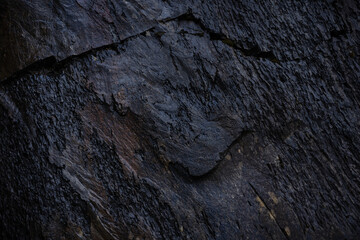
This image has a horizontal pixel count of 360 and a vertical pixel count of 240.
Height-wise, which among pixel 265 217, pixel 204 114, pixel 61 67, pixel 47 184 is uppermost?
pixel 61 67

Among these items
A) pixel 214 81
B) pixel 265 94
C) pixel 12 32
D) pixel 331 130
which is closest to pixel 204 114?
pixel 214 81

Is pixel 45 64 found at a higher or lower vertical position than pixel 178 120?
higher

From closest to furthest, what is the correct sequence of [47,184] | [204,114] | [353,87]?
[47,184] < [204,114] < [353,87]

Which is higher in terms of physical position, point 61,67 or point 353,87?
point 61,67

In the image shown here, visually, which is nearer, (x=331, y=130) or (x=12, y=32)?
(x=12, y=32)

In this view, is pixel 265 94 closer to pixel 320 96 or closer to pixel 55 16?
pixel 320 96

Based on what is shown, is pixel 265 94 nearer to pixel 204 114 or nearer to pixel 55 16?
pixel 204 114

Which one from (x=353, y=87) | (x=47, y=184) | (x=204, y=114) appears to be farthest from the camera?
(x=353, y=87)
